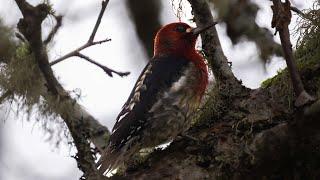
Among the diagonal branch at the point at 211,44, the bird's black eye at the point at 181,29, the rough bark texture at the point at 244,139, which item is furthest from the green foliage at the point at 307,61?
the bird's black eye at the point at 181,29

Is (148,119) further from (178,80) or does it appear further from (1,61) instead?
(1,61)

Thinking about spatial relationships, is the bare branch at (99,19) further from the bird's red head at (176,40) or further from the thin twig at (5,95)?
the bird's red head at (176,40)

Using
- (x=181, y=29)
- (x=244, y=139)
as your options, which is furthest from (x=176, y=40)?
(x=244, y=139)

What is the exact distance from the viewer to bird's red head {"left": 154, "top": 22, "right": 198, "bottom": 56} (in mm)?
4004

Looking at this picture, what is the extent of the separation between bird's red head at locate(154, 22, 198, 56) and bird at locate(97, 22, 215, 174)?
0.83 ft

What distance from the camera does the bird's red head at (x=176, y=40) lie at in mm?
4004

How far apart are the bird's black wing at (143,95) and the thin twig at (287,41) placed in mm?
1180

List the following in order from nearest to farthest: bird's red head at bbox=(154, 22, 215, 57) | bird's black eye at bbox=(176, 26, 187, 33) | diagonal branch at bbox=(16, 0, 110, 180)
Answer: diagonal branch at bbox=(16, 0, 110, 180), bird's red head at bbox=(154, 22, 215, 57), bird's black eye at bbox=(176, 26, 187, 33)

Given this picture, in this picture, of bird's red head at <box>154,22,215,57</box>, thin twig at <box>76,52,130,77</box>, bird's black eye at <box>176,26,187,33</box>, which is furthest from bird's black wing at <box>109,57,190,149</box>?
bird's black eye at <box>176,26,187,33</box>

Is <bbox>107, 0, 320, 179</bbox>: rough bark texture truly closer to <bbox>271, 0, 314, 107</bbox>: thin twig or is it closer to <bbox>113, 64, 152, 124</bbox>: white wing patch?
<bbox>271, 0, 314, 107</bbox>: thin twig

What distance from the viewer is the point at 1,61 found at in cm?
271

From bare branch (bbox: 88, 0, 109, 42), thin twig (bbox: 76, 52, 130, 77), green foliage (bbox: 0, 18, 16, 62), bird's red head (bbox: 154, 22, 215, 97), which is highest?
bird's red head (bbox: 154, 22, 215, 97)

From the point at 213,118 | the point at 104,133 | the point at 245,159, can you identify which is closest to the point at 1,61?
the point at 104,133

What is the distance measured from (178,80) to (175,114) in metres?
0.21
